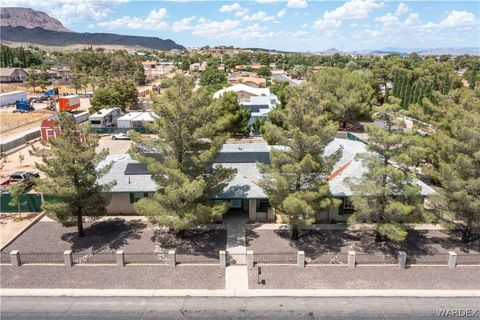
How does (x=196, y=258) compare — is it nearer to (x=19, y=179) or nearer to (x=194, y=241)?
(x=194, y=241)

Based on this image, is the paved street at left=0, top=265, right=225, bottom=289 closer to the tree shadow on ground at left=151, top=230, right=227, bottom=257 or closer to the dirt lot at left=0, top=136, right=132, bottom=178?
the tree shadow on ground at left=151, top=230, right=227, bottom=257

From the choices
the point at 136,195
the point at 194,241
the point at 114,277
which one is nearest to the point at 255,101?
the point at 136,195

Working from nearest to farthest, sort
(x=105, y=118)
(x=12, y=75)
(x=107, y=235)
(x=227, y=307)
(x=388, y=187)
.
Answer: (x=227, y=307), (x=388, y=187), (x=107, y=235), (x=105, y=118), (x=12, y=75)

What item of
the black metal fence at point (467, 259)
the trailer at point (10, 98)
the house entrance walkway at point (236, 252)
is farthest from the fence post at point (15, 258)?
the trailer at point (10, 98)

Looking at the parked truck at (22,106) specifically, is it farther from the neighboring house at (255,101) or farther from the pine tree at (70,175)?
the pine tree at (70,175)

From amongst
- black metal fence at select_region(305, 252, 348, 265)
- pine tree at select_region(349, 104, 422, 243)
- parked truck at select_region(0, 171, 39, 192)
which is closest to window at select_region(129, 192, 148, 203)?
parked truck at select_region(0, 171, 39, 192)

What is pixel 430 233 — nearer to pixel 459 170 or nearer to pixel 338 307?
pixel 459 170
